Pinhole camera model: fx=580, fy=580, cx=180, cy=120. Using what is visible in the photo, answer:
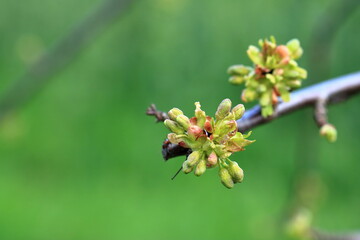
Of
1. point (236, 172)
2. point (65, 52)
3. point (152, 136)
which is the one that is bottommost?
point (236, 172)

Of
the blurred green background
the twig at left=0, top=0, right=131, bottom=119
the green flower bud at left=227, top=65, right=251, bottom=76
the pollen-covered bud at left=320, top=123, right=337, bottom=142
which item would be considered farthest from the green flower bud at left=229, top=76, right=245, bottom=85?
the blurred green background

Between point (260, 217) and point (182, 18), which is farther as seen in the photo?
point (182, 18)

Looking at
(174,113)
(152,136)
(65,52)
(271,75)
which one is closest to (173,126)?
(174,113)

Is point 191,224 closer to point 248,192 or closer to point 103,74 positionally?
point 248,192

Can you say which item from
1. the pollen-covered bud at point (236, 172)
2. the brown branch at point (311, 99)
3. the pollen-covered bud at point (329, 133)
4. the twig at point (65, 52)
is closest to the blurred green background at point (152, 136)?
the twig at point (65, 52)

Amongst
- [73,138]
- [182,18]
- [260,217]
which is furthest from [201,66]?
[260,217]

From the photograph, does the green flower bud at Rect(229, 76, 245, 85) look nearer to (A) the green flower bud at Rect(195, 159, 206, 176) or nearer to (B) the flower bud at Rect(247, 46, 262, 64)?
(B) the flower bud at Rect(247, 46, 262, 64)

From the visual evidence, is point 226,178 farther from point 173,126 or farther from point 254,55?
point 254,55
